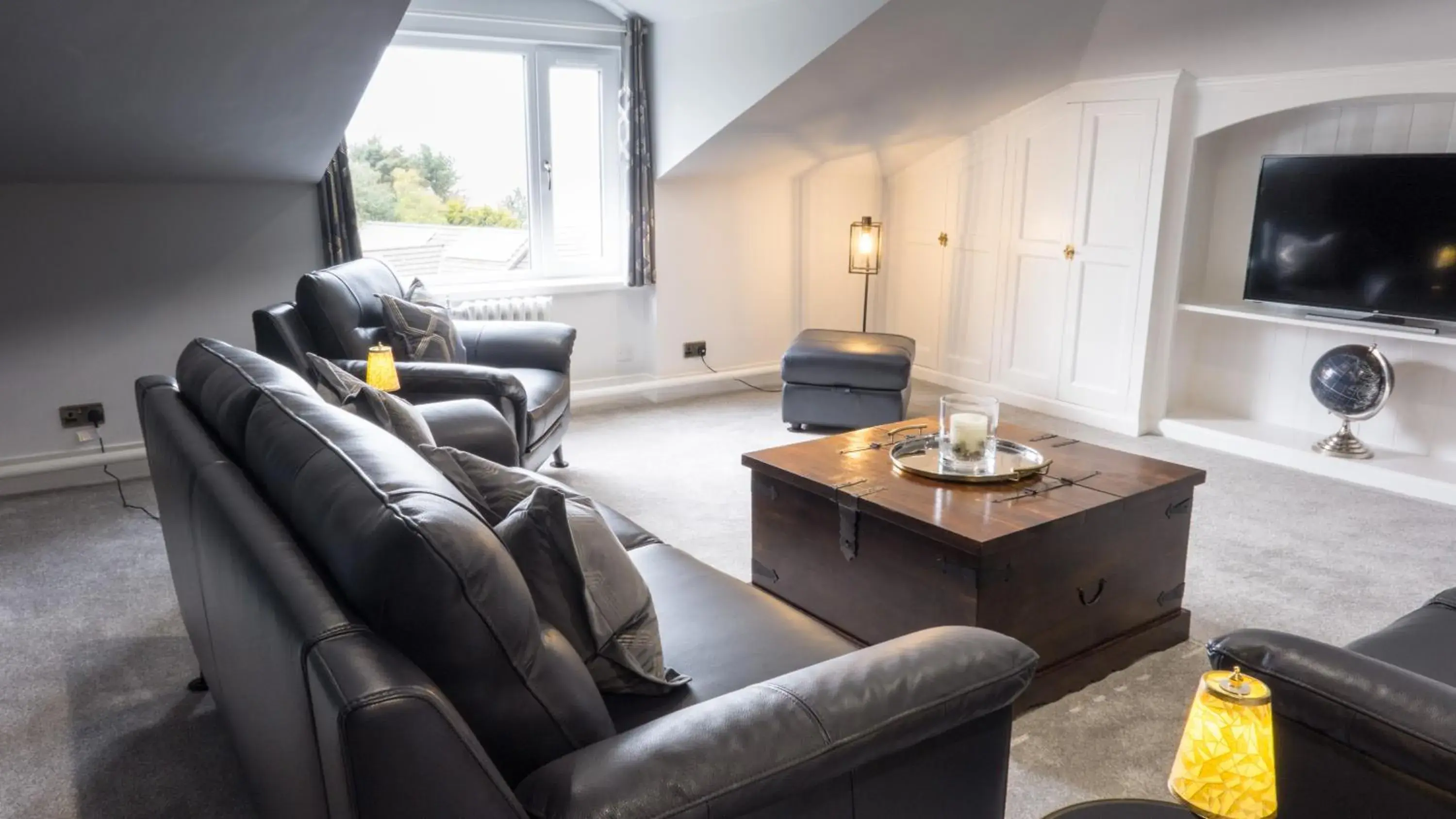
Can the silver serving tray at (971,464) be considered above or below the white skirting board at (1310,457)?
above

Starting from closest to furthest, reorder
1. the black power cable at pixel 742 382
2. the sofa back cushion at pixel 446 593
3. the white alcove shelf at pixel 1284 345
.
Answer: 1. the sofa back cushion at pixel 446 593
2. the white alcove shelf at pixel 1284 345
3. the black power cable at pixel 742 382

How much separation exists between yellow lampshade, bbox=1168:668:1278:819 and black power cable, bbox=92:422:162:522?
11.4ft

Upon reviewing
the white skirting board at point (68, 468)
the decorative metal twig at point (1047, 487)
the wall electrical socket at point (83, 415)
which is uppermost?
the decorative metal twig at point (1047, 487)

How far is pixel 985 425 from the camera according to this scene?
8.20 ft

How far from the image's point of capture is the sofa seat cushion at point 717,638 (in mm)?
1508

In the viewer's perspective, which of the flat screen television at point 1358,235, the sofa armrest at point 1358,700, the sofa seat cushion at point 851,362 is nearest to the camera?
the sofa armrest at point 1358,700

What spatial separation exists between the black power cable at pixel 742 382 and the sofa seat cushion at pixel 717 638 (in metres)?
3.59

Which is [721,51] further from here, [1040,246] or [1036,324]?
[1036,324]

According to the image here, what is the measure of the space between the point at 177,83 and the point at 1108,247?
3.94 m

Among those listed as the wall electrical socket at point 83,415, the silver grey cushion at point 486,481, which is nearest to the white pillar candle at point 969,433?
the silver grey cushion at point 486,481

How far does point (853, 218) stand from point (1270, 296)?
2359 millimetres

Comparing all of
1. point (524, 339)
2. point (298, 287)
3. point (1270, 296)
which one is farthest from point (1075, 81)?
point (298, 287)

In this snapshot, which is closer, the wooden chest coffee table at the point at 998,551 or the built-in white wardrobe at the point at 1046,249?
the wooden chest coffee table at the point at 998,551

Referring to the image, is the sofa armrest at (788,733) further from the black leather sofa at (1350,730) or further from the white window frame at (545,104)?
the white window frame at (545,104)
